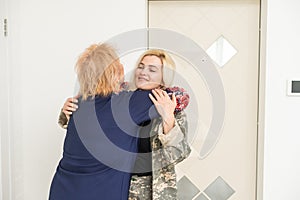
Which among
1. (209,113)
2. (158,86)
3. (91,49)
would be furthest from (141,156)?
(209,113)

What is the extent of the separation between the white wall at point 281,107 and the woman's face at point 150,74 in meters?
1.07

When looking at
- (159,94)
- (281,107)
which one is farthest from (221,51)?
(159,94)

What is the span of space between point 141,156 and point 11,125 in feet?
4.20

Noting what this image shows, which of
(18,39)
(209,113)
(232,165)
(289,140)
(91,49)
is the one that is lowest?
(232,165)

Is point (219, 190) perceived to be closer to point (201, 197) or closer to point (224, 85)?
point (201, 197)

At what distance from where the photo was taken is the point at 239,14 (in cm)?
234

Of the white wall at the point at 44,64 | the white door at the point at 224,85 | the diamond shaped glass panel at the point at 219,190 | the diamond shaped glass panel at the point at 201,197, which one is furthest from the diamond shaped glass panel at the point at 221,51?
the diamond shaped glass panel at the point at 201,197

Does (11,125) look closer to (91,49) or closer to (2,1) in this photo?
(2,1)

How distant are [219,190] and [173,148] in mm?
1282

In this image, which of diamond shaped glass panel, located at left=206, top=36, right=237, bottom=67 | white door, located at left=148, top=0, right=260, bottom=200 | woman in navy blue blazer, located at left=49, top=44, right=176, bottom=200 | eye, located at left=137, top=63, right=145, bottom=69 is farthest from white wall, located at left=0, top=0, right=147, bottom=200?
woman in navy blue blazer, located at left=49, top=44, right=176, bottom=200

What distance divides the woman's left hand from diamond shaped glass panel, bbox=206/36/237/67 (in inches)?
44.3

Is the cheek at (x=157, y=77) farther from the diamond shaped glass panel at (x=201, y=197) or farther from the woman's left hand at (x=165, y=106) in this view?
the diamond shaped glass panel at (x=201, y=197)

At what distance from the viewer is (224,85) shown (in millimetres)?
2371

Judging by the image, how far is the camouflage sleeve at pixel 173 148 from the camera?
4.25ft
